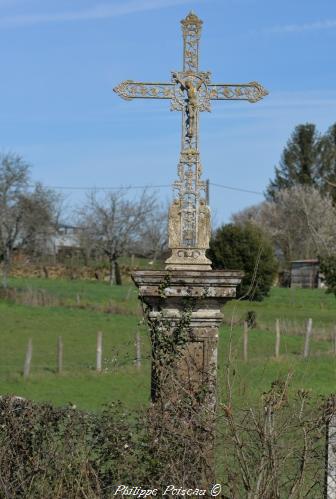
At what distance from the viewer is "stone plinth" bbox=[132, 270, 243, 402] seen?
712 cm

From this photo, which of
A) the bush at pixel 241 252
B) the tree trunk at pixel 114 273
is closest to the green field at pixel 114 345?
the bush at pixel 241 252

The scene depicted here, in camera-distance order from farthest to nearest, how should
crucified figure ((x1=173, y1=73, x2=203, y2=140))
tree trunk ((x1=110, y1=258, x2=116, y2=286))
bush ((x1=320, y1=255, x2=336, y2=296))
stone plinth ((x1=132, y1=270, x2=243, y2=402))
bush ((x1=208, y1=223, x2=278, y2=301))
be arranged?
tree trunk ((x1=110, y1=258, x2=116, y2=286)), bush ((x1=208, y1=223, x2=278, y2=301)), bush ((x1=320, y1=255, x2=336, y2=296)), crucified figure ((x1=173, y1=73, x2=203, y2=140)), stone plinth ((x1=132, y1=270, x2=243, y2=402))

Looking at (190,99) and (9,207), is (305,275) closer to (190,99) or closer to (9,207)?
(9,207)

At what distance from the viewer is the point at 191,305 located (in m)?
7.21

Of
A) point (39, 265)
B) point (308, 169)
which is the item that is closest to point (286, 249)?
point (308, 169)

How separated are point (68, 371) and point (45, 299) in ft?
51.7

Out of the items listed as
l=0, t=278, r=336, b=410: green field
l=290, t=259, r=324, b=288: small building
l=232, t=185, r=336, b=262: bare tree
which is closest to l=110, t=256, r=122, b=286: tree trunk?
l=0, t=278, r=336, b=410: green field

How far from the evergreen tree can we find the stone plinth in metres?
67.9

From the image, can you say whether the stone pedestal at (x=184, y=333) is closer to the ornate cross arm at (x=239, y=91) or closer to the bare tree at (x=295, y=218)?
the ornate cross arm at (x=239, y=91)

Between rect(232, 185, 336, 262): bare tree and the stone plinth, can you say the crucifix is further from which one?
rect(232, 185, 336, 262): bare tree

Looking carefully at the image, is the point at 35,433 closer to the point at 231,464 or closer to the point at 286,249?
the point at 231,464

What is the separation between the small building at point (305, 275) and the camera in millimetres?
58375

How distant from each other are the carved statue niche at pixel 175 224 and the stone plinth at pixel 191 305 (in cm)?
41

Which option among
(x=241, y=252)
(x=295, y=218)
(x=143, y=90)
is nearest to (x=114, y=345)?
(x=143, y=90)
